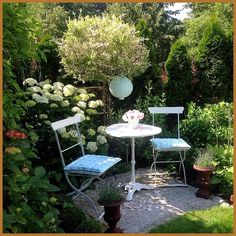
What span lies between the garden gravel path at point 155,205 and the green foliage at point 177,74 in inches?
90.8

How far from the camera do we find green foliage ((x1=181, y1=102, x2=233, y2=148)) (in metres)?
5.62

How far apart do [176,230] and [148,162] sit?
249 centimetres

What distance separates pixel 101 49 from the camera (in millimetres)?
5367

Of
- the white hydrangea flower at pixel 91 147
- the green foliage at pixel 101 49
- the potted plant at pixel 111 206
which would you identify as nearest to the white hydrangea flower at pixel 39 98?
the white hydrangea flower at pixel 91 147

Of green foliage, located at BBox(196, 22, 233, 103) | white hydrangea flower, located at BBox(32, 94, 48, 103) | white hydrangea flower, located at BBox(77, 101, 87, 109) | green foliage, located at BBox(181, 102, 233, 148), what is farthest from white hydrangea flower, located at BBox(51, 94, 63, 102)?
green foliage, located at BBox(196, 22, 233, 103)

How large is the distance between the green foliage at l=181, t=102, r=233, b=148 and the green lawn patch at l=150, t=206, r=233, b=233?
1664mm

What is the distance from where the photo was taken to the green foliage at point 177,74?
6.92m

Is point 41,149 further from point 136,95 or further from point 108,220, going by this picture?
point 136,95

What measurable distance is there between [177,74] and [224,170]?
2.73m

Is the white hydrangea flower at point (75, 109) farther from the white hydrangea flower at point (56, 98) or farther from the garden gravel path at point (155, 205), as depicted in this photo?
the garden gravel path at point (155, 205)

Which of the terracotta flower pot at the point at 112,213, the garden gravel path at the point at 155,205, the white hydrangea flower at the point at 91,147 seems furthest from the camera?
the white hydrangea flower at the point at 91,147

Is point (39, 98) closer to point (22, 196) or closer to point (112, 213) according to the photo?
point (112, 213)

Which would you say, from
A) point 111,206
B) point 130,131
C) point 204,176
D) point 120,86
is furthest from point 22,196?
point 120,86

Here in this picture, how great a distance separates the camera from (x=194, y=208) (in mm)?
4285
